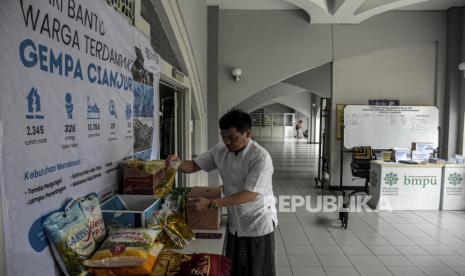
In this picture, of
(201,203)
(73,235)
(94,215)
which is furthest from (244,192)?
(73,235)

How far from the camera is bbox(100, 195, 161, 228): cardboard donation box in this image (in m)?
1.45

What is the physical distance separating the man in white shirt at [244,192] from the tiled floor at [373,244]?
124cm

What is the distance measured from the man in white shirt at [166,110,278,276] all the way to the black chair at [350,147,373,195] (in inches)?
176

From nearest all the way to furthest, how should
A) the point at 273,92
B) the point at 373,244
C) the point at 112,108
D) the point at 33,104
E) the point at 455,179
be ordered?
the point at 33,104 < the point at 112,108 < the point at 373,244 < the point at 455,179 < the point at 273,92

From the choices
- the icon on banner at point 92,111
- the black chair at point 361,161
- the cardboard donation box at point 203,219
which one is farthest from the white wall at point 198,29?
the black chair at point 361,161

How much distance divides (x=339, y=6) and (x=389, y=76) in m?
2.16

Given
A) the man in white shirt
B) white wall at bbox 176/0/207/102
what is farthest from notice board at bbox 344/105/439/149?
the man in white shirt

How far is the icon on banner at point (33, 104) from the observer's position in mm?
1023

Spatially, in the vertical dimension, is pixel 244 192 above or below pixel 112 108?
below

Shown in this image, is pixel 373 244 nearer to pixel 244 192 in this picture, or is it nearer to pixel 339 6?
pixel 244 192

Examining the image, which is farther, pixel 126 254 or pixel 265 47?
pixel 265 47

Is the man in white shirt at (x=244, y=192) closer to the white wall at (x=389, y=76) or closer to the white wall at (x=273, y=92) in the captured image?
the white wall at (x=389, y=76)

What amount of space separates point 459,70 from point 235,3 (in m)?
4.50

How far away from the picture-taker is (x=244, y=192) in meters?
1.86
